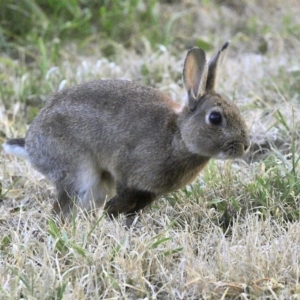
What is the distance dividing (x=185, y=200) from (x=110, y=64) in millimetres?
2700

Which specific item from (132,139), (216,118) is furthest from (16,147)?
(216,118)

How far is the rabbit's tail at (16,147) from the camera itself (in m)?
5.02

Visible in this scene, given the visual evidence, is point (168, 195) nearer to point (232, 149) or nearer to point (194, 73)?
point (232, 149)

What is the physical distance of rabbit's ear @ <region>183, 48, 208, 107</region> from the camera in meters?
4.54

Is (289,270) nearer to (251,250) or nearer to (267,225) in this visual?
(251,250)

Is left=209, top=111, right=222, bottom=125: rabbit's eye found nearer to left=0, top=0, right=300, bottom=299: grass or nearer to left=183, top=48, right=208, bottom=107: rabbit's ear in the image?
left=183, top=48, right=208, bottom=107: rabbit's ear

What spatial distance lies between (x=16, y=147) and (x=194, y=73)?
1.32 metres

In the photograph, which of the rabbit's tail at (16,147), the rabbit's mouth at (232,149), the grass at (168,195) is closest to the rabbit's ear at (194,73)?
the rabbit's mouth at (232,149)

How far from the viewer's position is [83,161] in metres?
4.67

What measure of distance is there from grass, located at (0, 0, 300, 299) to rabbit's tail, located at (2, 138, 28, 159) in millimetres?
268

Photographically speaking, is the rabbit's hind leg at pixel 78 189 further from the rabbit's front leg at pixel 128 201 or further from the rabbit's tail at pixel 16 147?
the rabbit's tail at pixel 16 147

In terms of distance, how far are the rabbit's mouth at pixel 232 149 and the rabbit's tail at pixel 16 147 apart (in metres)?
1.36

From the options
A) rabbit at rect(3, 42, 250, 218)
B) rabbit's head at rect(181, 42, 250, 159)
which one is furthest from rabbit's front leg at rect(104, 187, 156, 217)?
rabbit's head at rect(181, 42, 250, 159)

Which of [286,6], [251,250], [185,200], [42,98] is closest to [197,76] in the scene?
[185,200]
